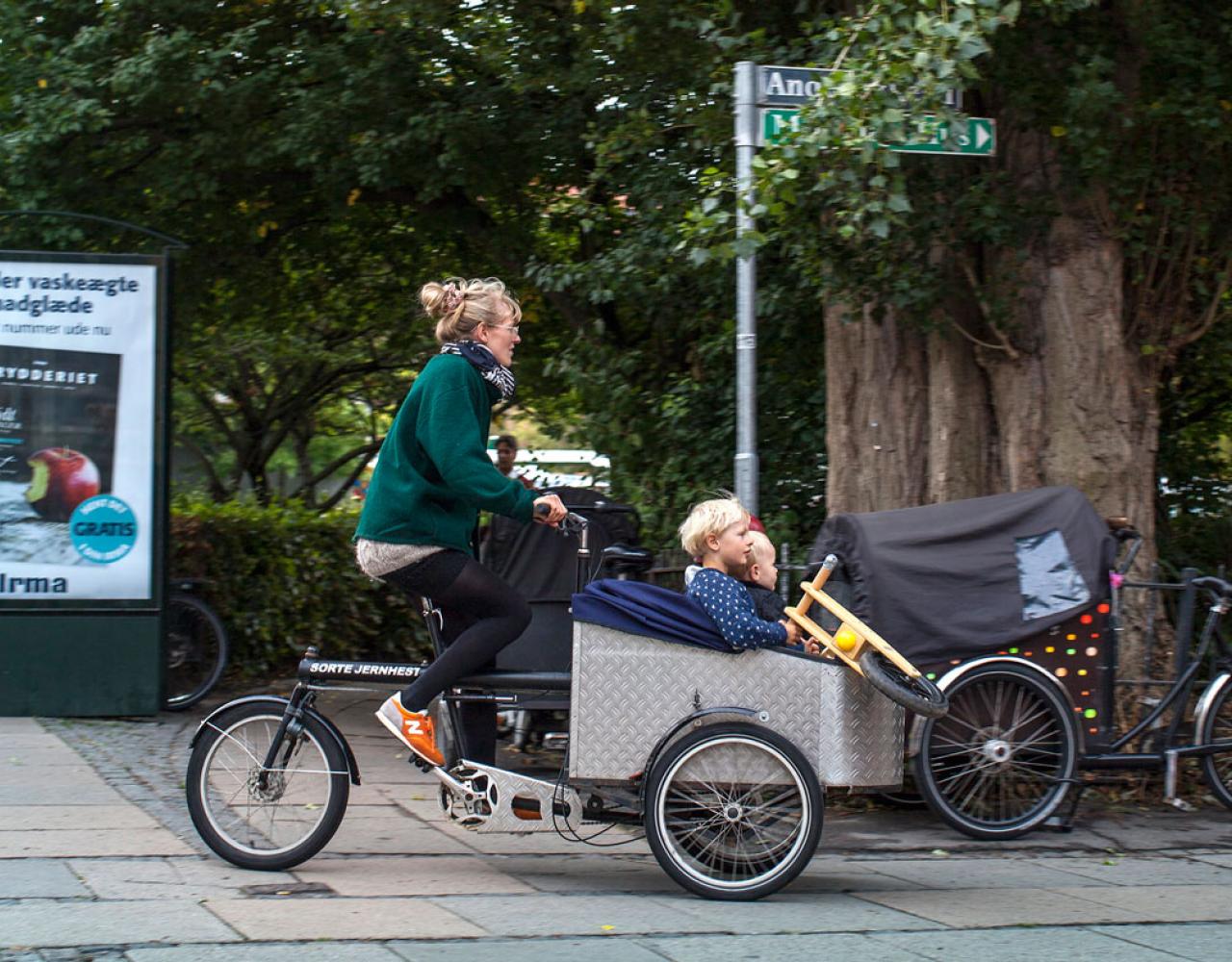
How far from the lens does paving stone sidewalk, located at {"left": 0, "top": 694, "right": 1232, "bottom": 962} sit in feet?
15.4

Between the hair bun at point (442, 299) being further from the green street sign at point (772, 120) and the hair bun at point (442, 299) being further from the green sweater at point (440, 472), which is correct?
the green street sign at point (772, 120)

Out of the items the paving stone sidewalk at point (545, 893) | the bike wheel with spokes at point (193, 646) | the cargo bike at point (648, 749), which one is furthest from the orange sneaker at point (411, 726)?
the bike wheel with spokes at point (193, 646)

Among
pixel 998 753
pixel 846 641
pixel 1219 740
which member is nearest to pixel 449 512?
pixel 846 641

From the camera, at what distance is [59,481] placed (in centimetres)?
884

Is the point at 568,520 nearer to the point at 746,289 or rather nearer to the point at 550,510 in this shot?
the point at 550,510

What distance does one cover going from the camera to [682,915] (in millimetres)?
5117

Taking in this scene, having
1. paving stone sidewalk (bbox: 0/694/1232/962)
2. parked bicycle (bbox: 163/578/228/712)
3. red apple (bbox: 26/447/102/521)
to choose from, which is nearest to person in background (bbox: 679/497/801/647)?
paving stone sidewalk (bbox: 0/694/1232/962)

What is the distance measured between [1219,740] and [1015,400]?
1.90 metres

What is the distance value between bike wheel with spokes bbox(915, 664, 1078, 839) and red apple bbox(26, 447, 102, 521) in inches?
193

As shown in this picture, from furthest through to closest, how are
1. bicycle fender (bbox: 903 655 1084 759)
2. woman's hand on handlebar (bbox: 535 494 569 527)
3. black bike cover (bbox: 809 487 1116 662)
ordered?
black bike cover (bbox: 809 487 1116 662) < bicycle fender (bbox: 903 655 1084 759) < woman's hand on handlebar (bbox: 535 494 569 527)

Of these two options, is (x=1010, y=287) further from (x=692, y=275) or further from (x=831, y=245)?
(x=692, y=275)

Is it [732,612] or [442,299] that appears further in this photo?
[442,299]

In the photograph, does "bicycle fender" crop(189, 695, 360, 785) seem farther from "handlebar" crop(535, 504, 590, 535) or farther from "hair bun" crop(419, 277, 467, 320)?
"hair bun" crop(419, 277, 467, 320)

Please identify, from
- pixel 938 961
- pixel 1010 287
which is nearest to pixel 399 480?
pixel 938 961
